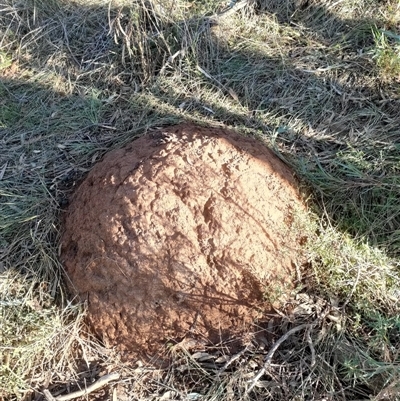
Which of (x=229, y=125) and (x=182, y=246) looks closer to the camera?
(x=182, y=246)

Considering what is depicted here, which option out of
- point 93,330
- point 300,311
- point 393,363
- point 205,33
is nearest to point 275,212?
point 300,311

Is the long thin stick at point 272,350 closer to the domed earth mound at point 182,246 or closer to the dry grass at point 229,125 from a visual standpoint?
the dry grass at point 229,125

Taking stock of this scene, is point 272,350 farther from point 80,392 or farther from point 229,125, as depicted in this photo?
point 229,125

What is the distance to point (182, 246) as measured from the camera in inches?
85.6

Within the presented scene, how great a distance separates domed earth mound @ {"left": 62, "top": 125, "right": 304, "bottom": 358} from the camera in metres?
2.15

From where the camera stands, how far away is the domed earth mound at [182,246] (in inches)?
84.5

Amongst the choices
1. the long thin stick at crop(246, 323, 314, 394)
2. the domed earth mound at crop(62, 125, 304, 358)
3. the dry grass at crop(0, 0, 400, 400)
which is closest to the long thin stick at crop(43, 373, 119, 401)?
the dry grass at crop(0, 0, 400, 400)

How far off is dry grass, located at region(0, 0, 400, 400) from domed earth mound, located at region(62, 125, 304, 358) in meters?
0.10

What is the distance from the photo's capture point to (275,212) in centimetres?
229

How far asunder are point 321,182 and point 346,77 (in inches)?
32.5

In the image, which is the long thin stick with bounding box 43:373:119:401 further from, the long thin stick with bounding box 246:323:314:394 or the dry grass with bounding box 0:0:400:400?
the long thin stick with bounding box 246:323:314:394

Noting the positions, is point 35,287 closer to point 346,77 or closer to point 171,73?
point 171,73

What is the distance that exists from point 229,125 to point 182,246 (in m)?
0.92

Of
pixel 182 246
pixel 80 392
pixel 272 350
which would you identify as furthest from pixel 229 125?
pixel 80 392
